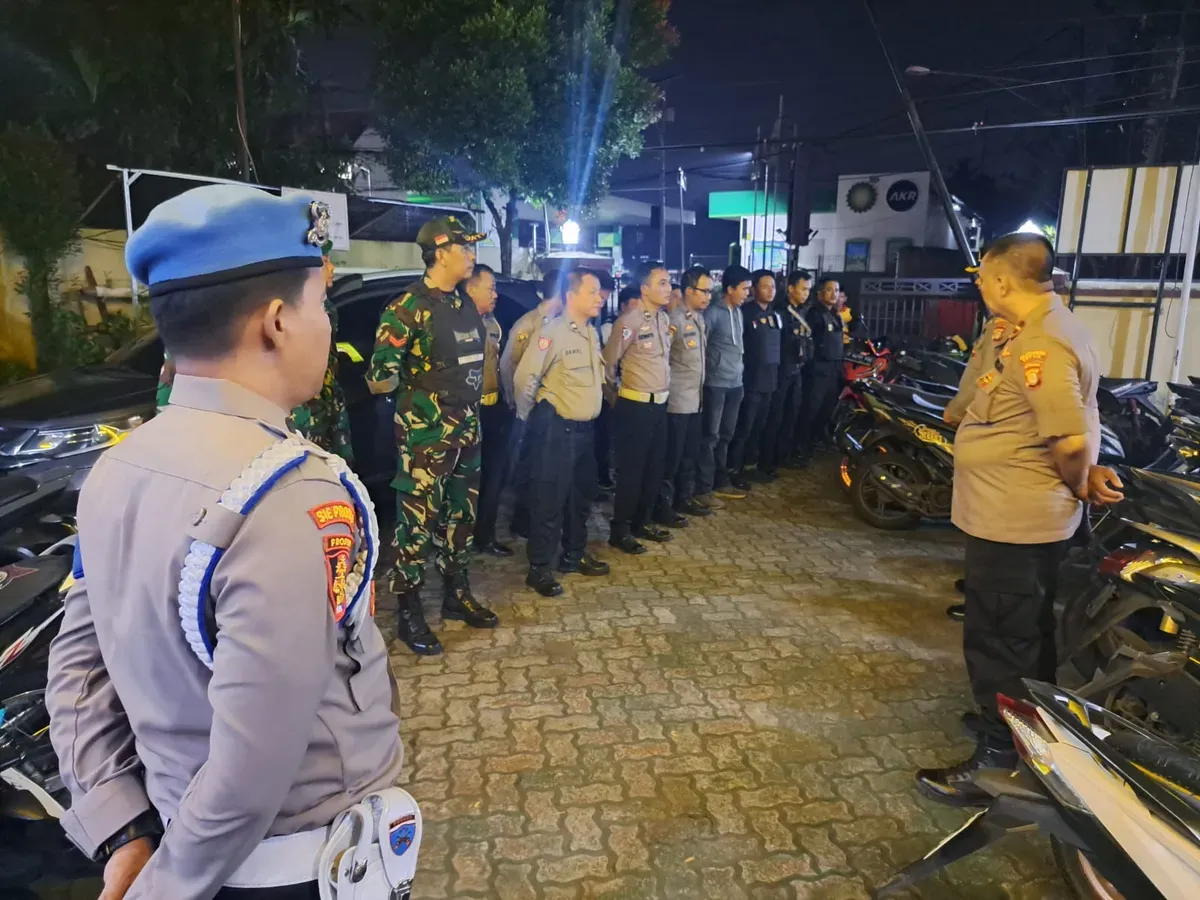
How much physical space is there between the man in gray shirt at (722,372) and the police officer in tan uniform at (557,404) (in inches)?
68.2

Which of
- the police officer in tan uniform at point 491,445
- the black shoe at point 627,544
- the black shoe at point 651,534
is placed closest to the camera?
the police officer in tan uniform at point 491,445

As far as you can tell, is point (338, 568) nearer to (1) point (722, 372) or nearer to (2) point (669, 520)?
(2) point (669, 520)

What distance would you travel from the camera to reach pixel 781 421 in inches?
287

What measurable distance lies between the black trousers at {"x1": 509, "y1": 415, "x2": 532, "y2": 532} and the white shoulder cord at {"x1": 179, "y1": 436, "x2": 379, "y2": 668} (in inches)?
140

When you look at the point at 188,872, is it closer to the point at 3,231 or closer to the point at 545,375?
the point at 545,375

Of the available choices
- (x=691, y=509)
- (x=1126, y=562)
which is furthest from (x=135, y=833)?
(x=691, y=509)

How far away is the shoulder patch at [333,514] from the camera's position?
0.97 m

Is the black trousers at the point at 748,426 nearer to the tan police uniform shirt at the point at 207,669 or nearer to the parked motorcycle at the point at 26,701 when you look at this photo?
the parked motorcycle at the point at 26,701

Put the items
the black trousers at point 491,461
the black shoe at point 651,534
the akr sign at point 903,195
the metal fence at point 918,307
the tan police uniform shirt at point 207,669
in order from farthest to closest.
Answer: the akr sign at point 903,195 < the metal fence at point 918,307 < the black shoe at point 651,534 < the black trousers at point 491,461 < the tan police uniform shirt at point 207,669

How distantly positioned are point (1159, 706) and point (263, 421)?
8.59 ft

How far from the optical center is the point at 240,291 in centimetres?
102

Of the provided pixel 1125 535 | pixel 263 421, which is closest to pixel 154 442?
pixel 263 421

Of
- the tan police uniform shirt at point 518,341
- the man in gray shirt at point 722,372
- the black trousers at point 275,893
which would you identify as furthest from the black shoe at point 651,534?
the black trousers at point 275,893

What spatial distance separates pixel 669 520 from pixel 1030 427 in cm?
322
